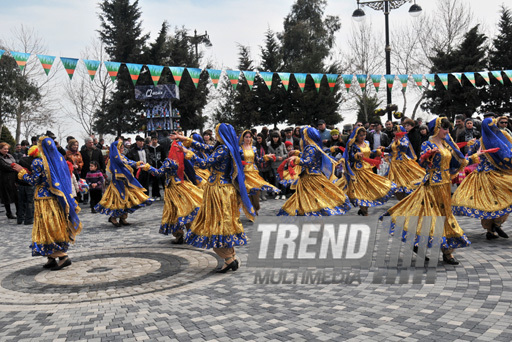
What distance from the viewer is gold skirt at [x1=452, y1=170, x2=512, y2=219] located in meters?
7.11

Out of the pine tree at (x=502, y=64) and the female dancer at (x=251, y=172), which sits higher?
the pine tree at (x=502, y=64)

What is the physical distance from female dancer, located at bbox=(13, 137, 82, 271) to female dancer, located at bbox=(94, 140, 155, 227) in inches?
137

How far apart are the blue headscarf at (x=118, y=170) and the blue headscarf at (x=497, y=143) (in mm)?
7735

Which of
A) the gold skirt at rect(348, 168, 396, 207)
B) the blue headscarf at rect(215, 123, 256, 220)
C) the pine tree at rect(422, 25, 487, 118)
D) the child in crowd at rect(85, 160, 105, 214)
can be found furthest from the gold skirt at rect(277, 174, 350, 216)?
the pine tree at rect(422, 25, 487, 118)

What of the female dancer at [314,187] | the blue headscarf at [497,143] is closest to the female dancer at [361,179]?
the female dancer at [314,187]

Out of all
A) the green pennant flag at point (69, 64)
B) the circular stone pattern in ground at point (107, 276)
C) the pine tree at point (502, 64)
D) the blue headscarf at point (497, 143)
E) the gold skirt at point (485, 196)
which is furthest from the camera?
the pine tree at point (502, 64)

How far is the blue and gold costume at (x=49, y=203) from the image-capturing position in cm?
677

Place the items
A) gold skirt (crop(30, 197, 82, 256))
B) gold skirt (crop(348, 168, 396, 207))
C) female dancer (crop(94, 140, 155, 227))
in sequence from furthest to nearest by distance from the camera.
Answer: female dancer (crop(94, 140, 155, 227)) < gold skirt (crop(348, 168, 396, 207)) < gold skirt (crop(30, 197, 82, 256))

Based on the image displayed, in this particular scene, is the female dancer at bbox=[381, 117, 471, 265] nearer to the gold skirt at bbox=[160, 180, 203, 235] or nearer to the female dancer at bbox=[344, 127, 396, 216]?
the female dancer at bbox=[344, 127, 396, 216]

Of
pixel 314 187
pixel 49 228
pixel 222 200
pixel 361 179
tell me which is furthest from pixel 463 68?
pixel 49 228

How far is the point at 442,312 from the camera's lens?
14.2ft

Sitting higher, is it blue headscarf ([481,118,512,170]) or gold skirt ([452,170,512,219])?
blue headscarf ([481,118,512,170])

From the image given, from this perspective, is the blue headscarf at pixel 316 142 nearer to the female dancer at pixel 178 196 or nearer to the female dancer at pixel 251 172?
the female dancer at pixel 251 172

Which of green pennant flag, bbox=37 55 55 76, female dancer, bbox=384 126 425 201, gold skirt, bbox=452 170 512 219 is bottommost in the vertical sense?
gold skirt, bbox=452 170 512 219
